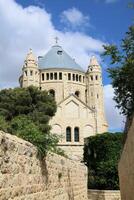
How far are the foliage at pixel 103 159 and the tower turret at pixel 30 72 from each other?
41.6m

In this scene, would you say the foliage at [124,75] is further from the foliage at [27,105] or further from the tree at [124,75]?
the foliage at [27,105]

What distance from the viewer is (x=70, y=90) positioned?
8438 centimetres

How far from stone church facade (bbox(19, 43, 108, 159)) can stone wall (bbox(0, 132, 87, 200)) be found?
56.6 m

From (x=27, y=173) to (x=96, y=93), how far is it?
248 ft

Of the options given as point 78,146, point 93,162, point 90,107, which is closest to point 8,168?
point 93,162

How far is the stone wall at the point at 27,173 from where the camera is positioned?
8.18 m

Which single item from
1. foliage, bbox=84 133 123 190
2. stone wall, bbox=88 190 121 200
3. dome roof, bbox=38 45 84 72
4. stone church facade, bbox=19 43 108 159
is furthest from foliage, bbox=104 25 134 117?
dome roof, bbox=38 45 84 72

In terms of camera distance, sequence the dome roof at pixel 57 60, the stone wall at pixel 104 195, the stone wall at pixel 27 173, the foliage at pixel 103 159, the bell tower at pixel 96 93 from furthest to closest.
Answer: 1. the dome roof at pixel 57 60
2. the bell tower at pixel 96 93
3. the foliage at pixel 103 159
4. the stone wall at pixel 104 195
5. the stone wall at pixel 27 173

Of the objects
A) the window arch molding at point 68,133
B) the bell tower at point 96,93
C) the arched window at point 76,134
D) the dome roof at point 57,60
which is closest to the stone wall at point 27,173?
the window arch molding at point 68,133

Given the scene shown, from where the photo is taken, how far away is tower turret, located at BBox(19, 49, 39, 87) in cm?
8350

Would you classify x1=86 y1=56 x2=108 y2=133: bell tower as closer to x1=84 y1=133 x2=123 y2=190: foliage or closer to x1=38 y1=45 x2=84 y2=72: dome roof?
x1=38 y1=45 x2=84 y2=72: dome roof

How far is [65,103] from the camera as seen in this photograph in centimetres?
7719

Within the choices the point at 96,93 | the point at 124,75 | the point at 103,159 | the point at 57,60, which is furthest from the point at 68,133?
the point at 124,75

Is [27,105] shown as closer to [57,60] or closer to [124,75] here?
[124,75]
